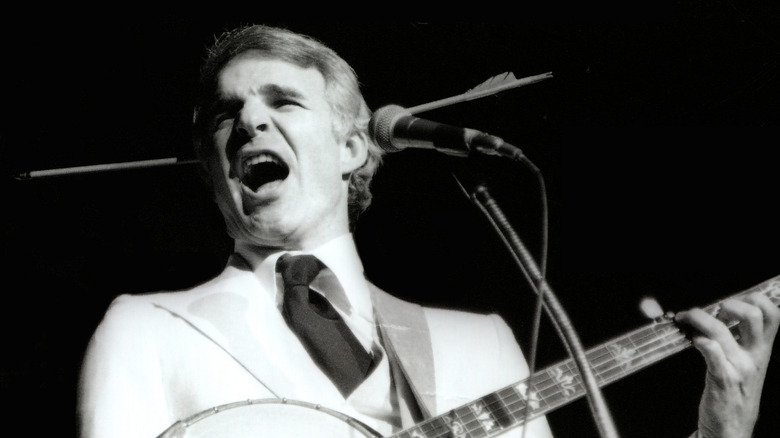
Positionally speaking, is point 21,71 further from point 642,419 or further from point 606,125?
point 642,419

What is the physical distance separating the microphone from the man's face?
1.10 feet

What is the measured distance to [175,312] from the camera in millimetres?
1569

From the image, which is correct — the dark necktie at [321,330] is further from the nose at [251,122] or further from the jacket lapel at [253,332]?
the nose at [251,122]

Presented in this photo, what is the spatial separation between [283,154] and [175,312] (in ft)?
1.40

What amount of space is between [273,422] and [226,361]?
21 cm

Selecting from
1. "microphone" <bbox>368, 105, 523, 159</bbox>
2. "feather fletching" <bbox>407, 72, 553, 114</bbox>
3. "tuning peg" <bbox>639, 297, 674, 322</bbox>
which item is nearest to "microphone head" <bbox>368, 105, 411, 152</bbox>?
"microphone" <bbox>368, 105, 523, 159</bbox>

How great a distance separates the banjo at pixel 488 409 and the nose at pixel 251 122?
0.66m

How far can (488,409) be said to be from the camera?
1.49 metres

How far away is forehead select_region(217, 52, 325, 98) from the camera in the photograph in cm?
185

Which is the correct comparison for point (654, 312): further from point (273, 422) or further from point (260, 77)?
point (260, 77)

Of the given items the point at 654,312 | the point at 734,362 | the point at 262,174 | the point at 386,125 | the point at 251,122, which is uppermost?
the point at 251,122

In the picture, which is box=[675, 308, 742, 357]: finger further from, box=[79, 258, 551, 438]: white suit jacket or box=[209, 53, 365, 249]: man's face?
box=[209, 53, 365, 249]: man's face

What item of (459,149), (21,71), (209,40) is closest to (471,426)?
(459,149)

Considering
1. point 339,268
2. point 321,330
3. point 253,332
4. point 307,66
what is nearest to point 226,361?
point 253,332
